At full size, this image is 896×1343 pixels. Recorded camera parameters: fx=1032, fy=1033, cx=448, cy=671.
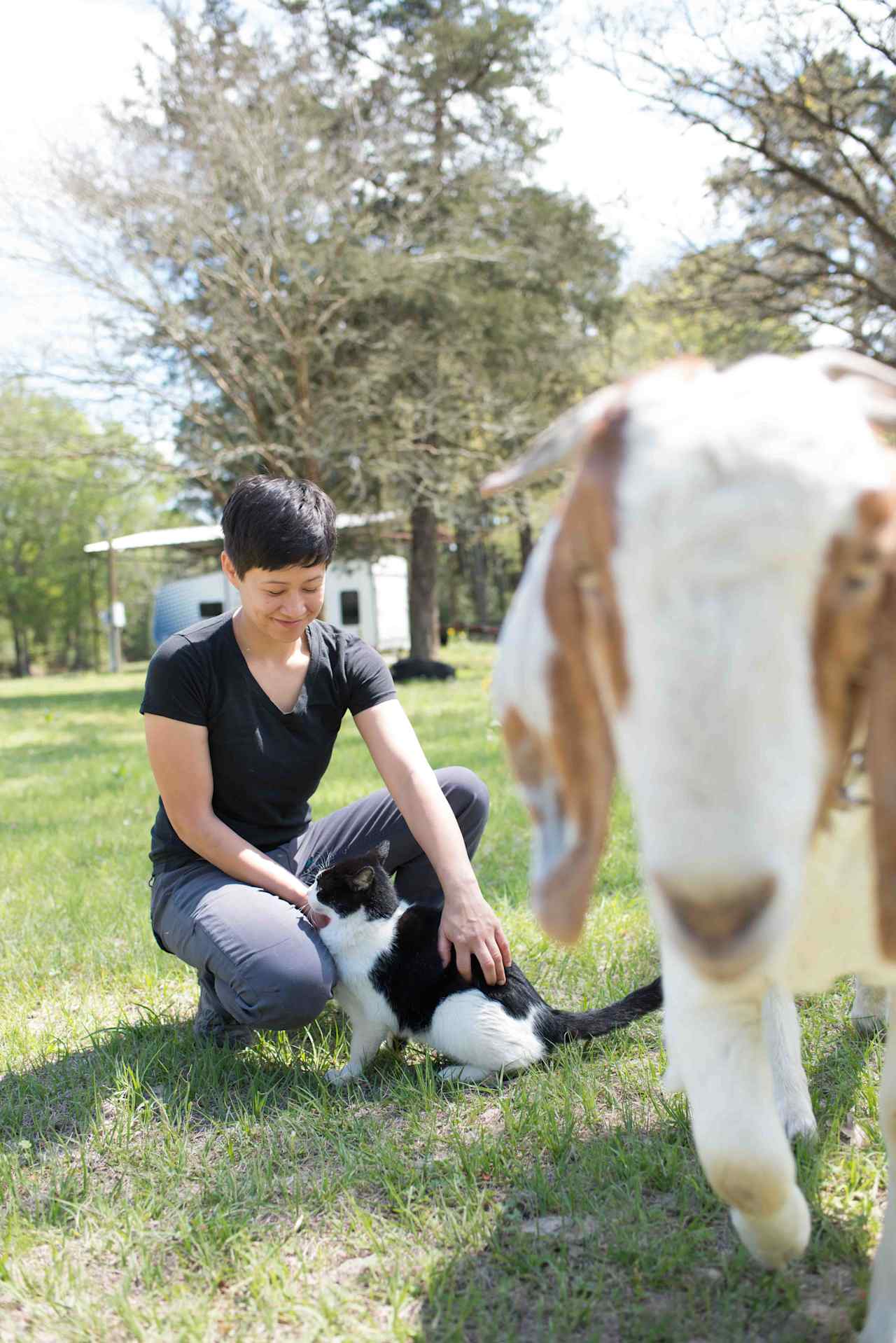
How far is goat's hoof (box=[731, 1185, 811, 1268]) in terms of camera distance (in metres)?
1.67

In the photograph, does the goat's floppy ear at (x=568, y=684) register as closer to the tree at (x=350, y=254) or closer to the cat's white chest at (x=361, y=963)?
the cat's white chest at (x=361, y=963)

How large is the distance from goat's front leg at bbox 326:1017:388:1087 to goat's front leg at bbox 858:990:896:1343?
60.4 inches

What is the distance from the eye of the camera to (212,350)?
13.6 metres

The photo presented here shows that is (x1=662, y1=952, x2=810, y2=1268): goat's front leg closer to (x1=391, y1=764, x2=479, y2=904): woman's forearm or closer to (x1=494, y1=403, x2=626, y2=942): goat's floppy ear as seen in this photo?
(x1=494, y1=403, x2=626, y2=942): goat's floppy ear

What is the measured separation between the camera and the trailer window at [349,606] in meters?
26.8

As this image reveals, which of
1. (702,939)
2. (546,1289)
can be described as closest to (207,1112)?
(546,1289)

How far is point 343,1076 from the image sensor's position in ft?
9.77

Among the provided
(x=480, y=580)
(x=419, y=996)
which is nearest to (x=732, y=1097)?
(x=419, y=996)

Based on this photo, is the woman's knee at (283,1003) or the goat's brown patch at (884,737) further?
the woman's knee at (283,1003)

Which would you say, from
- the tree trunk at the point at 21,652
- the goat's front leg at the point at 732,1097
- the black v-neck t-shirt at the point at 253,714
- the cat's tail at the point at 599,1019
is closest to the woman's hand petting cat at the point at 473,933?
the cat's tail at the point at 599,1019

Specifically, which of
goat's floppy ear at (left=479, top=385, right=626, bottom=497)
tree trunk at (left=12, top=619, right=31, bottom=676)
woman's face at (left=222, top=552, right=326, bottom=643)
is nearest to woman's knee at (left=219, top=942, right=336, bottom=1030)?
woman's face at (left=222, top=552, right=326, bottom=643)

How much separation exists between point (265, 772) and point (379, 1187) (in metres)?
1.27

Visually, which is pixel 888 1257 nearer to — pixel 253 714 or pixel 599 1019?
pixel 599 1019

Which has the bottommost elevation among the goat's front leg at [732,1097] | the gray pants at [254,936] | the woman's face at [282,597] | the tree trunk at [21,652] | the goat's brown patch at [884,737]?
the tree trunk at [21,652]
